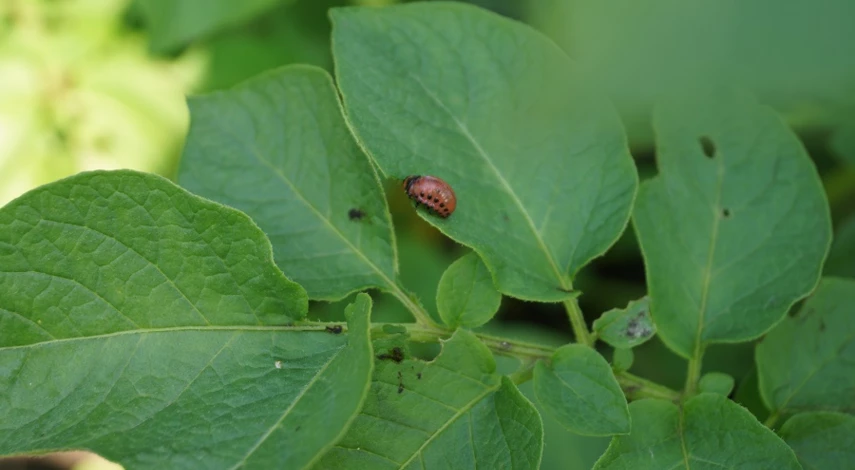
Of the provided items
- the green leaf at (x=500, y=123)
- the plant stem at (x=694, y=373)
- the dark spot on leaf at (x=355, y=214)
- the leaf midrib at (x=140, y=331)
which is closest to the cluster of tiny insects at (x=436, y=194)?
the green leaf at (x=500, y=123)

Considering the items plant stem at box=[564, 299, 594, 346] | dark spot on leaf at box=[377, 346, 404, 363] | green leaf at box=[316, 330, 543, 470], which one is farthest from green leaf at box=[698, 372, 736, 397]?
dark spot on leaf at box=[377, 346, 404, 363]

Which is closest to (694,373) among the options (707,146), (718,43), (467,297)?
(467,297)

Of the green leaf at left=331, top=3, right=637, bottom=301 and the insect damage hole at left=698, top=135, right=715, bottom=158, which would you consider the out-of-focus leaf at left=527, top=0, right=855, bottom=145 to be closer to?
the green leaf at left=331, top=3, right=637, bottom=301

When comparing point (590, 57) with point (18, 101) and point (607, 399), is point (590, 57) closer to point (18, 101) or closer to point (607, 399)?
point (607, 399)

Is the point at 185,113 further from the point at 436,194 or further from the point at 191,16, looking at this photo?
the point at 436,194

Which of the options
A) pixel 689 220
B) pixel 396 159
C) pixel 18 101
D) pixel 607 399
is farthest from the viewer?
pixel 18 101

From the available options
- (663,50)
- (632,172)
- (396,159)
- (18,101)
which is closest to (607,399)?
(632,172)
